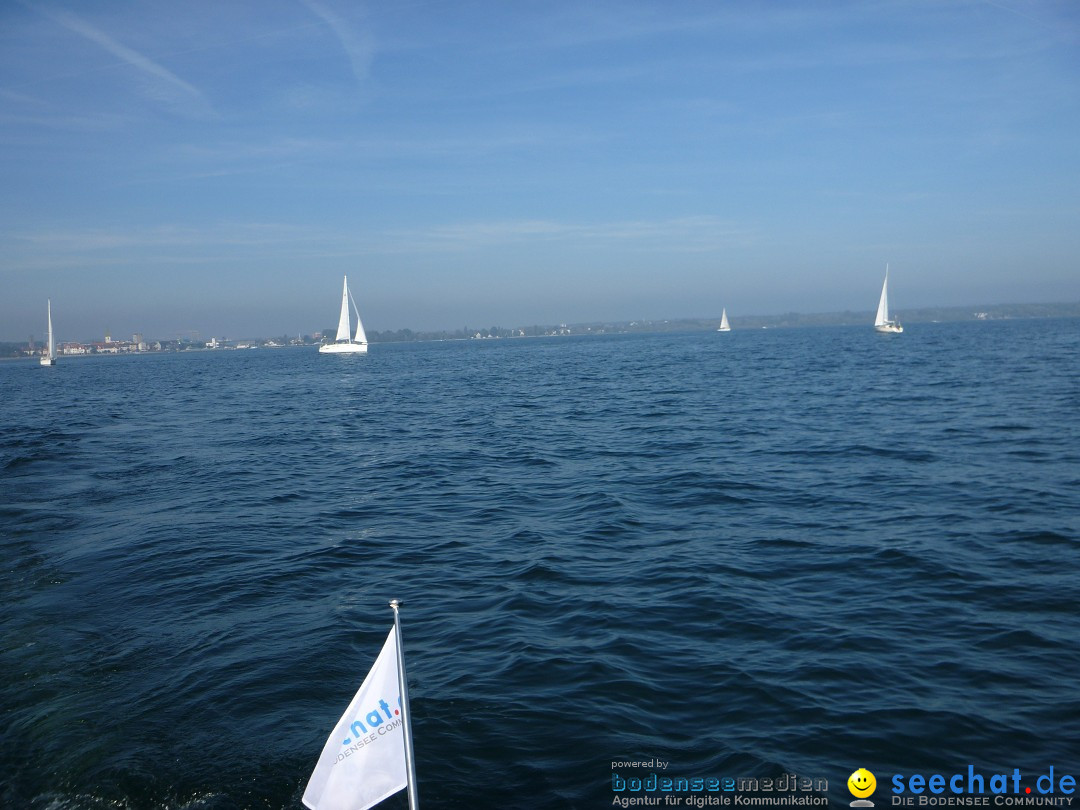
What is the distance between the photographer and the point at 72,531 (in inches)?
702

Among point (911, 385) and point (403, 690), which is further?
point (911, 385)

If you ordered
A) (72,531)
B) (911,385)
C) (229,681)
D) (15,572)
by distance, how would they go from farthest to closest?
(911,385) → (72,531) → (15,572) → (229,681)

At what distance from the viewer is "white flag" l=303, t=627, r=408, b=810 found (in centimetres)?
579

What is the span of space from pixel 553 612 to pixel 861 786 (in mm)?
5561

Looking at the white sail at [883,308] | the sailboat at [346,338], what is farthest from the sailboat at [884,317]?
the sailboat at [346,338]

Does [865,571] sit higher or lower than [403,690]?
lower

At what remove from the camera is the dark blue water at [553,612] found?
7992 millimetres

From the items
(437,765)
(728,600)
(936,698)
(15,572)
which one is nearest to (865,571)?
(728,600)

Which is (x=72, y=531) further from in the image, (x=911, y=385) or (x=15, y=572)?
(x=911, y=385)

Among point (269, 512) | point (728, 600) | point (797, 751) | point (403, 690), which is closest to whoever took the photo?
point (403, 690)

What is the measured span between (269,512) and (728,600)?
41.3ft

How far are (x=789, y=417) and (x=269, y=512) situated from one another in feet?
76.7

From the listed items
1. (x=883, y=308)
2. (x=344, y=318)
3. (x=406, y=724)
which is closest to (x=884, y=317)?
(x=883, y=308)

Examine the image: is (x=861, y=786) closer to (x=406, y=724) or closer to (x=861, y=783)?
(x=861, y=783)
